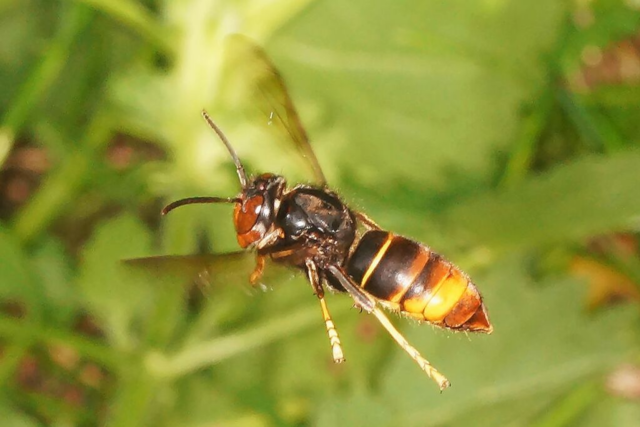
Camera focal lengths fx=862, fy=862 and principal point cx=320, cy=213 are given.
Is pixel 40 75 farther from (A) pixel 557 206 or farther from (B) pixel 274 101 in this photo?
(A) pixel 557 206

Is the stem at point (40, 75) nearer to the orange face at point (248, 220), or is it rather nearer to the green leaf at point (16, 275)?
the green leaf at point (16, 275)

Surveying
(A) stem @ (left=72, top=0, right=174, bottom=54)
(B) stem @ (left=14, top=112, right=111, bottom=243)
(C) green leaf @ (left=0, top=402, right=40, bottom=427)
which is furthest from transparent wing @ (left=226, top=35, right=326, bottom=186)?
(C) green leaf @ (left=0, top=402, right=40, bottom=427)

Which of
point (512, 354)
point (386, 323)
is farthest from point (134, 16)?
point (512, 354)

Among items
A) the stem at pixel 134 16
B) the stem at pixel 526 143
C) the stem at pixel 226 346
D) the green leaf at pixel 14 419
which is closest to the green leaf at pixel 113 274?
the stem at pixel 226 346

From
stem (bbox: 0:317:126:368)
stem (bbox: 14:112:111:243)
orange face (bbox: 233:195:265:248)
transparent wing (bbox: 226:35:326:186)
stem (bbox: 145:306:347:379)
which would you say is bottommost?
stem (bbox: 145:306:347:379)

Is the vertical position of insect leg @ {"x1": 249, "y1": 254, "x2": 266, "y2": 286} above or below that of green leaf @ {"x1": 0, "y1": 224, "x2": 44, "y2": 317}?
above

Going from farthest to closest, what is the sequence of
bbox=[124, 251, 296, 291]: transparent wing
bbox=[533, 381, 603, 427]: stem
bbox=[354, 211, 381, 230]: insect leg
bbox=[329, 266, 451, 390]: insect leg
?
1. bbox=[533, 381, 603, 427]: stem
2. bbox=[354, 211, 381, 230]: insect leg
3. bbox=[329, 266, 451, 390]: insect leg
4. bbox=[124, 251, 296, 291]: transparent wing

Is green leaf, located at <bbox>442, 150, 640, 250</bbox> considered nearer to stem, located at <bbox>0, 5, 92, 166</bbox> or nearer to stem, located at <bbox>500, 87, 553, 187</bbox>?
stem, located at <bbox>500, 87, 553, 187</bbox>
